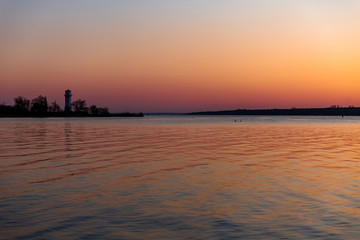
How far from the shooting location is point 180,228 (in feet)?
42.1

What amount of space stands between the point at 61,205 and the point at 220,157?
1956cm

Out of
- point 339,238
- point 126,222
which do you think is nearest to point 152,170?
point 126,222

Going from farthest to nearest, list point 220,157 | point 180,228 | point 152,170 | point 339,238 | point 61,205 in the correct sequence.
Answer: point 220,157 < point 152,170 < point 61,205 < point 180,228 < point 339,238

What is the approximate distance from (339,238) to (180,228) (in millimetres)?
4816

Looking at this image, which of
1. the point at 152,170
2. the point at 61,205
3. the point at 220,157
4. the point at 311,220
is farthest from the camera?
the point at 220,157

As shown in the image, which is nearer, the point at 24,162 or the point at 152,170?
the point at 152,170

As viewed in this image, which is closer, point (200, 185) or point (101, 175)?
point (200, 185)

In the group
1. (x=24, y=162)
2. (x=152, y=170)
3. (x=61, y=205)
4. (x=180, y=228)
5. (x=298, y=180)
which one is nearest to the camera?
(x=180, y=228)

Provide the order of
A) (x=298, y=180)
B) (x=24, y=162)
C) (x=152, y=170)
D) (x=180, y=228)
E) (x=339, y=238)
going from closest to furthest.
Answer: (x=339, y=238), (x=180, y=228), (x=298, y=180), (x=152, y=170), (x=24, y=162)

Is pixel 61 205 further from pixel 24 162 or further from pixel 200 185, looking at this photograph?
pixel 24 162

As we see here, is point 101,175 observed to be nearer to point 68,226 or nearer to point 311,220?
point 68,226

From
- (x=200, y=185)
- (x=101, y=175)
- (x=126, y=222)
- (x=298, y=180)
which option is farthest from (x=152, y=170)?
(x=126, y=222)

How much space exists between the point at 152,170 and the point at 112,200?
9.17 m

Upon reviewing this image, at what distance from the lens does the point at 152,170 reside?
85.0ft
